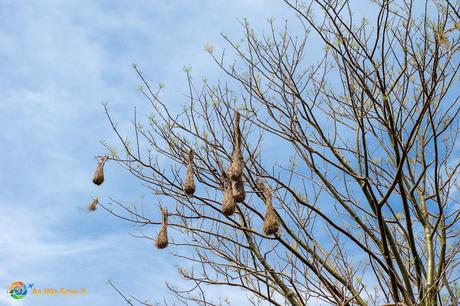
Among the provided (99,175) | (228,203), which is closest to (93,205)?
(99,175)

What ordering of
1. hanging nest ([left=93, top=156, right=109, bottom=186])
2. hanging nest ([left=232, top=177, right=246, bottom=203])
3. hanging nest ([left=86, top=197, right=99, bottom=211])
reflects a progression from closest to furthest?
hanging nest ([left=232, top=177, right=246, bottom=203]) → hanging nest ([left=93, top=156, right=109, bottom=186]) → hanging nest ([left=86, top=197, right=99, bottom=211])

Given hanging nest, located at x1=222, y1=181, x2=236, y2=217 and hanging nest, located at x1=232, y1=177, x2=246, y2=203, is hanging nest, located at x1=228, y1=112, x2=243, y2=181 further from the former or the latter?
hanging nest, located at x1=222, y1=181, x2=236, y2=217

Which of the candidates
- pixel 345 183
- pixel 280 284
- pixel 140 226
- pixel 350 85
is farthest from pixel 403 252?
pixel 140 226

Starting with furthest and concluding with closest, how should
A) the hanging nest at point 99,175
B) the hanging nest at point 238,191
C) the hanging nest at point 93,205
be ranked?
the hanging nest at point 93,205
the hanging nest at point 99,175
the hanging nest at point 238,191

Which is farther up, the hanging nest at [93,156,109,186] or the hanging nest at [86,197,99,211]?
the hanging nest at [86,197,99,211]

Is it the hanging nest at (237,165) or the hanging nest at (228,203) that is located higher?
the hanging nest at (237,165)

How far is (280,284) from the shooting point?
607cm

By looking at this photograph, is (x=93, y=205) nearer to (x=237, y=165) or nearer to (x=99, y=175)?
(x=99, y=175)

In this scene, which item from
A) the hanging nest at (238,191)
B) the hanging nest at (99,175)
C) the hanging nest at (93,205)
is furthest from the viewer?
the hanging nest at (93,205)

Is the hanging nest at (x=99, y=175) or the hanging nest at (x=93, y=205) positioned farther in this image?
the hanging nest at (x=93, y=205)

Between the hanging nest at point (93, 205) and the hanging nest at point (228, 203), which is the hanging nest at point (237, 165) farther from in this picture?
the hanging nest at point (93, 205)

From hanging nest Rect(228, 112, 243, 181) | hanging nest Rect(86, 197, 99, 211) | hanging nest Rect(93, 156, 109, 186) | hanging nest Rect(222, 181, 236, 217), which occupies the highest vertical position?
hanging nest Rect(86, 197, 99, 211)

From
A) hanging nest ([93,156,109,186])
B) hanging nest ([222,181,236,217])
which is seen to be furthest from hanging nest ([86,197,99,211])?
hanging nest ([222,181,236,217])

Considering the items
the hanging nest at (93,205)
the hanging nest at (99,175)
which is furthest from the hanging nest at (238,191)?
the hanging nest at (93,205)
